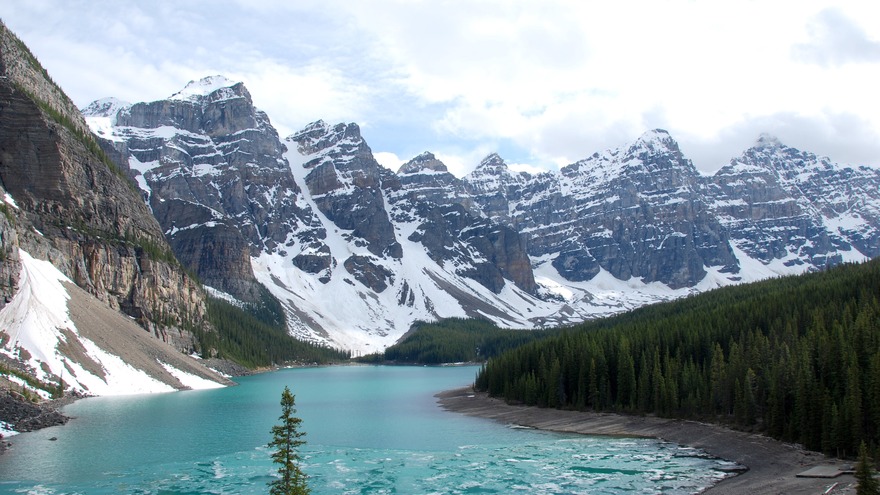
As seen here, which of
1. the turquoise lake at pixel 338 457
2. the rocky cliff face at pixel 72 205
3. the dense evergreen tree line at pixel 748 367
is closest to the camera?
the turquoise lake at pixel 338 457

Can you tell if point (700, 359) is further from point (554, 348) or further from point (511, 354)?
point (511, 354)

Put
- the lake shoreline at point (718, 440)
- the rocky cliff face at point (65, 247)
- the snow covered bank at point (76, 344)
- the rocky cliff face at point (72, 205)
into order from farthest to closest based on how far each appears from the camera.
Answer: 1. the rocky cliff face at point (72, 205)
2. the rocky cliff face at point (65, 247)
3. the snow covered bank at point (76, 344)
4. the lake shoreline at point (718, 440)

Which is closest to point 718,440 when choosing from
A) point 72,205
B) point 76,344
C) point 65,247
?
point 76,344

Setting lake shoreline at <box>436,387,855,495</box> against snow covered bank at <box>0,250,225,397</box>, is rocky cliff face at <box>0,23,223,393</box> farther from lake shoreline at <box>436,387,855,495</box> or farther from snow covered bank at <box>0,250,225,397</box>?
lake shoreline at <box>436,387,855,495</box>

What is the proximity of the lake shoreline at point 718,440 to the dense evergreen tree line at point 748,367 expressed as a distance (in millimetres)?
1854

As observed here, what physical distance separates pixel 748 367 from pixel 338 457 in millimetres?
37872

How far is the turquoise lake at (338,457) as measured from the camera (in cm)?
4666

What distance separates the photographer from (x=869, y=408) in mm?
51250

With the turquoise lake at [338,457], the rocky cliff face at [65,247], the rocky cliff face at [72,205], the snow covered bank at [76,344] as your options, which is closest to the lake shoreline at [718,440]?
the turquoise lake at [338,457]

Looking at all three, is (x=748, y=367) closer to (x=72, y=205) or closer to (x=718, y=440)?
(x=718, y=440)

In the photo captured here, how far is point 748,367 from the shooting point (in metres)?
69.8

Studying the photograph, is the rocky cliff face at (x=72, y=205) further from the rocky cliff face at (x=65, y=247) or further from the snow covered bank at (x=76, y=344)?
the snow covered bank at (x=76, y=344)

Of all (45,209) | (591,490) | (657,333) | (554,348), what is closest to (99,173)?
(45,209)

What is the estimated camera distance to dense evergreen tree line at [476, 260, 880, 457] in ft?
177
